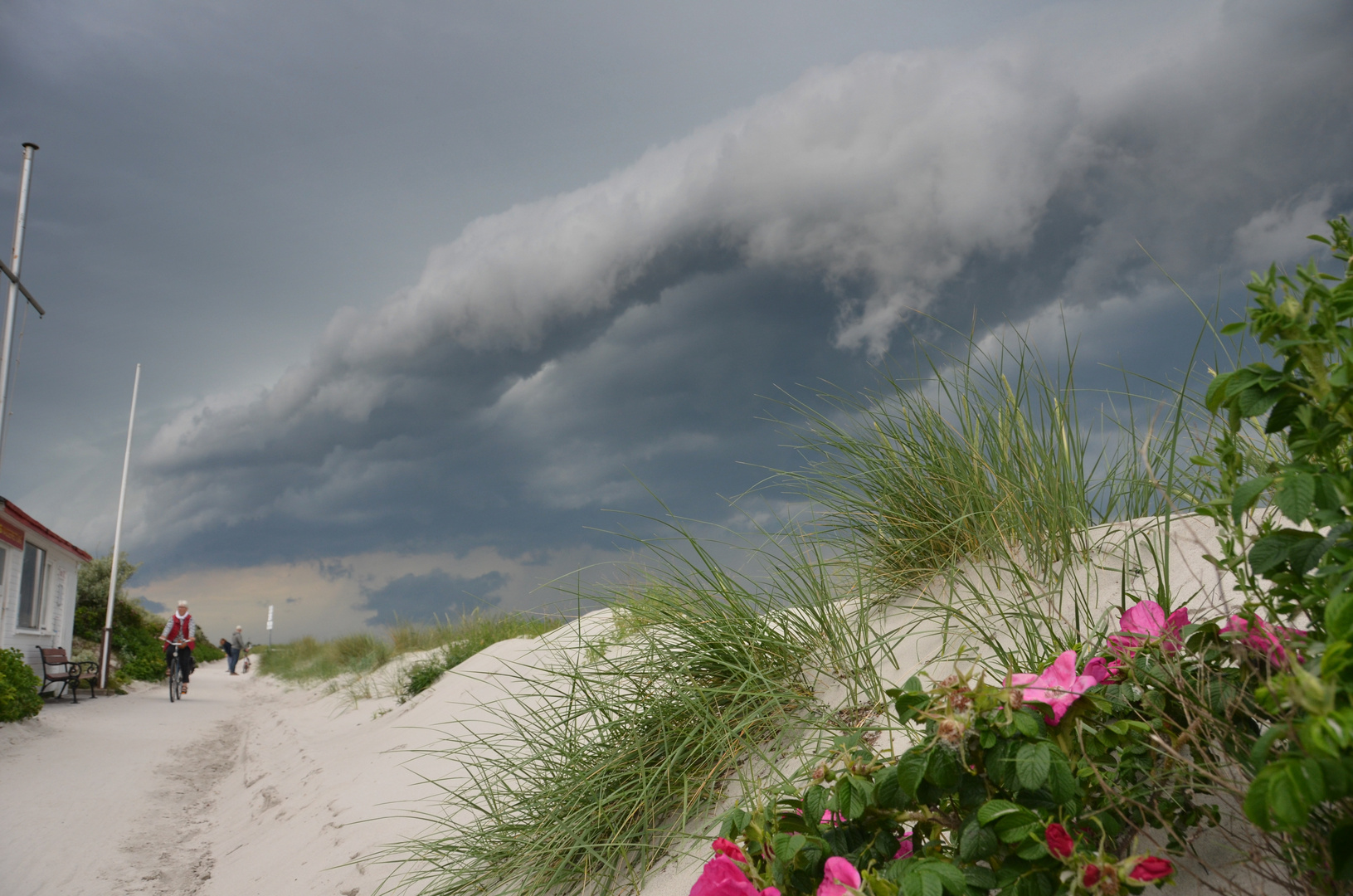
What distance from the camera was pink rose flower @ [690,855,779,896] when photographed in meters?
1.47

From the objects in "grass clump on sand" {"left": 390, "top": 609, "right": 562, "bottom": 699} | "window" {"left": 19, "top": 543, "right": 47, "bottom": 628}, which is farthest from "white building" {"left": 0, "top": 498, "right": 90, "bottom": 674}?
"grass clump on sand" {"left": 390, "top": 609, "right": 562, "bottom": 699}

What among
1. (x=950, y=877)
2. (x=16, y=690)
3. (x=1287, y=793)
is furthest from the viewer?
(x=16, y=690)

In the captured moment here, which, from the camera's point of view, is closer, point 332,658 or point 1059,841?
point 1059,841

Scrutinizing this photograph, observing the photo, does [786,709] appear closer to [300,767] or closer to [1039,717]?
[1039,717]

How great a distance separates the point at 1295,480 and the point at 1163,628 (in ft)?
2.03

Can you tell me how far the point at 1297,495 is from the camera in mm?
985

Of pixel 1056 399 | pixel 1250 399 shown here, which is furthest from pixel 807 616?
pixel 1250 399

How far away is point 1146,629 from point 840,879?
31.9 inches

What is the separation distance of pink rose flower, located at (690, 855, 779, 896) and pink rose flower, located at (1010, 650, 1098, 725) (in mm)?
650

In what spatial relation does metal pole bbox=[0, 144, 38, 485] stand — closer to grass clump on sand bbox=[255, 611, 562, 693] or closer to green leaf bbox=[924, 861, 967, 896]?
grass clump on sand bbox=[255, 611, 562, 693]

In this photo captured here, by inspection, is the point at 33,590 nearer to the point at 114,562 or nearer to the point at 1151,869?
the point at 114,562

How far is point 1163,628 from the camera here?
1509 mm

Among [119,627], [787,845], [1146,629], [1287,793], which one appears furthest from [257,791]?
[119,627]

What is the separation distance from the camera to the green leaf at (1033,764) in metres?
1.21
